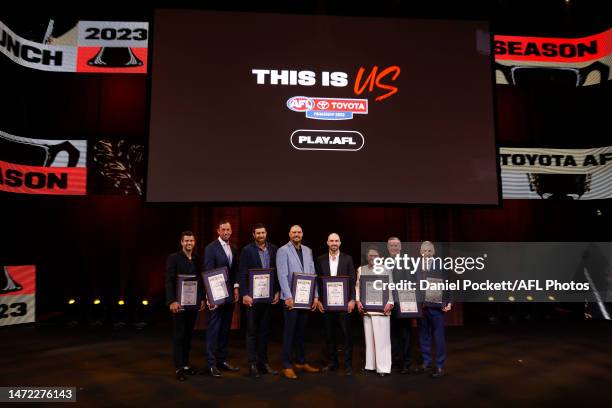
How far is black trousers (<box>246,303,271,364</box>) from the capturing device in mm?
3834

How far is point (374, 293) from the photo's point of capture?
13.0ft

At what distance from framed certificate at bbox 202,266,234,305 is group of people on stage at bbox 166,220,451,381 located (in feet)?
0.24

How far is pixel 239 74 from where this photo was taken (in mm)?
4969

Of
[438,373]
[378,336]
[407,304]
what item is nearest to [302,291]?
[378,336]

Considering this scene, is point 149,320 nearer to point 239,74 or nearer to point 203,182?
point 203,182

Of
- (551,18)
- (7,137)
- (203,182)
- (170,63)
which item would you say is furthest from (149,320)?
(551,18)

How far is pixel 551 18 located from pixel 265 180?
18.0 ft

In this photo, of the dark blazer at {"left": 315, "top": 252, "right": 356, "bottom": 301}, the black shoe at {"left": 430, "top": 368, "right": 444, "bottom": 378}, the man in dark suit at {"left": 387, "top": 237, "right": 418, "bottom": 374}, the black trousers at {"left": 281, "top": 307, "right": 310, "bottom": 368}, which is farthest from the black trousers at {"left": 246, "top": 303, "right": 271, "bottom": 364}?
the black shoe at {"left": 430, "top": 368, "right": 444, "bottom": 378}

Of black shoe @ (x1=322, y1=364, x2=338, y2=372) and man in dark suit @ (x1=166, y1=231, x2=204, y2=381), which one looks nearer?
man in dark suit @ (x1=166, y1=231, x2=204, y2=381)

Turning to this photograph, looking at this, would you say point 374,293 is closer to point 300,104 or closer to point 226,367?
point 226,367

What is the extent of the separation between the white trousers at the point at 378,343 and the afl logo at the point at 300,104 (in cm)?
231

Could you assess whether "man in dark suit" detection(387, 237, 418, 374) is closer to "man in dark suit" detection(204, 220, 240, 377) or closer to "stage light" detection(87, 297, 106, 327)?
"man in dark suit" detection(204, 220, 240, 377)

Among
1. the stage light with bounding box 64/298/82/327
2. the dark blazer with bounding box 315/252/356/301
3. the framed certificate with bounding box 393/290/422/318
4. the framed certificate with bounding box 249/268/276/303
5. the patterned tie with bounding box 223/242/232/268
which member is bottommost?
the stage light with bounding box 64/298/82/327

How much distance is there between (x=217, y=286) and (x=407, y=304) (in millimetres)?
1644
